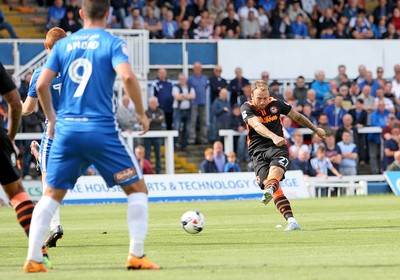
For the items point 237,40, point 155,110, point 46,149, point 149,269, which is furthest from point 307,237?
point 237,40

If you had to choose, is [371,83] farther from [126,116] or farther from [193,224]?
[193,224]

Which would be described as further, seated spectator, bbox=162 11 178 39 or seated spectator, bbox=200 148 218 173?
seated spectator, bbox=162 11 178 39

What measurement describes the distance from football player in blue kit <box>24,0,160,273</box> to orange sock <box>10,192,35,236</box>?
925 millimetres

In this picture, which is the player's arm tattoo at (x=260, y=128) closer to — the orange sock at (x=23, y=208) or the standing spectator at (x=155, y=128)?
the orange sock at (x=23, y=208)

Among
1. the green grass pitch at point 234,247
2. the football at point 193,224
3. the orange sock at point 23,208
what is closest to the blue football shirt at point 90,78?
the orange sock at point 23,208

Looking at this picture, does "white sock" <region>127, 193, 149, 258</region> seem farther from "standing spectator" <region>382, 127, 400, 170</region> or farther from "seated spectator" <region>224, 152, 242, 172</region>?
"standing spectator" <region>382, 127, 400, 170</region>

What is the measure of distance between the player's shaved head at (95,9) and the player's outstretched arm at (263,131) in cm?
639

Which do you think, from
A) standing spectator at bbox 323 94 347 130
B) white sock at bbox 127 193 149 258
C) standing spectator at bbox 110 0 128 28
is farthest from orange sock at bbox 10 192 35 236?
standing spectator at bbox 110 0 128 28

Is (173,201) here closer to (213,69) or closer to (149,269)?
(213,69)

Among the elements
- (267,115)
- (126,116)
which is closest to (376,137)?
(126,116)

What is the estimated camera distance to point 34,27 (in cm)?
3506

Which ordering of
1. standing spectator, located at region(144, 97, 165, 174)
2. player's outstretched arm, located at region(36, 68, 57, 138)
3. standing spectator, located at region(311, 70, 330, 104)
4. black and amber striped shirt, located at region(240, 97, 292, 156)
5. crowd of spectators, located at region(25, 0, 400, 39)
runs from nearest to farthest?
player's outstretched arm, located at region(36, 68, 57, 138), black and amber striped shirt, located at region(240, 97, 292, 156), standing spectator, located at region(144, 97, 165, 174), crowd of spectators, located at region(25, 0, 400, 39), standing spectator, located at region(311, 70, 330, 104)

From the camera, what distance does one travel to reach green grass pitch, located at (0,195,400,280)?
9914 millimetres

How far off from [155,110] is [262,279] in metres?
22.2
